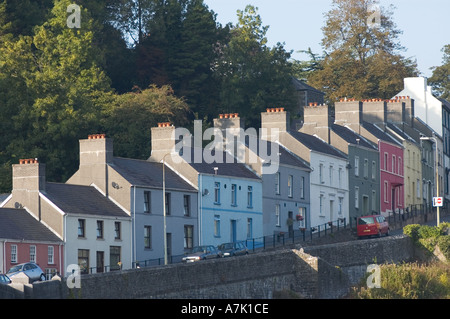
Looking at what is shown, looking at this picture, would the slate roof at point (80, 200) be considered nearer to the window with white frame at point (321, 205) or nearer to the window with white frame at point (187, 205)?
the window with white frame at point (187, 205)

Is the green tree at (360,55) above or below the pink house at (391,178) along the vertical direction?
above

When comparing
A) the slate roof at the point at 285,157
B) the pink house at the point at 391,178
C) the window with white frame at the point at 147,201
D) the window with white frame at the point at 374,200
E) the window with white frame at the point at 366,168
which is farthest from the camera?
the pink house at the point at 391,178

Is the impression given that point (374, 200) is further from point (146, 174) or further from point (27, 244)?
point (27, 244)

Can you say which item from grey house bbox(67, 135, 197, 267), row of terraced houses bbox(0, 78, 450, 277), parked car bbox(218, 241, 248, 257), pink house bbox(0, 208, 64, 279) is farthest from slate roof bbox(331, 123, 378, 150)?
pink house bbox(0, 208, 64, 279)

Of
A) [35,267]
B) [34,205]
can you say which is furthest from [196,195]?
[35,267]

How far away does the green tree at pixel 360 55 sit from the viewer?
12200 cm

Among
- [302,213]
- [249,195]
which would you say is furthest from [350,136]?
[249,195]

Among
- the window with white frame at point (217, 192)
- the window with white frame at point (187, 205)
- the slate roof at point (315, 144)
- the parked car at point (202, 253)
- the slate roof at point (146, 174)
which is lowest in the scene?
the parked car at point (202, 253)

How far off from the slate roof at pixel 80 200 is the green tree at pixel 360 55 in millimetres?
50974

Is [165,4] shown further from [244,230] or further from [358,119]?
[244,230]

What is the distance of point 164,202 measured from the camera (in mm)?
72875

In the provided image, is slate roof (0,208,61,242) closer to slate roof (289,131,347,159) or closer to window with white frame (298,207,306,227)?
window with white frame (298,207,306,227)

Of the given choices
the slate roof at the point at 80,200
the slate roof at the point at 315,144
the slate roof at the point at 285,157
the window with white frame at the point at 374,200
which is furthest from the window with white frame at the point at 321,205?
the slate roof at the point at 80,200
